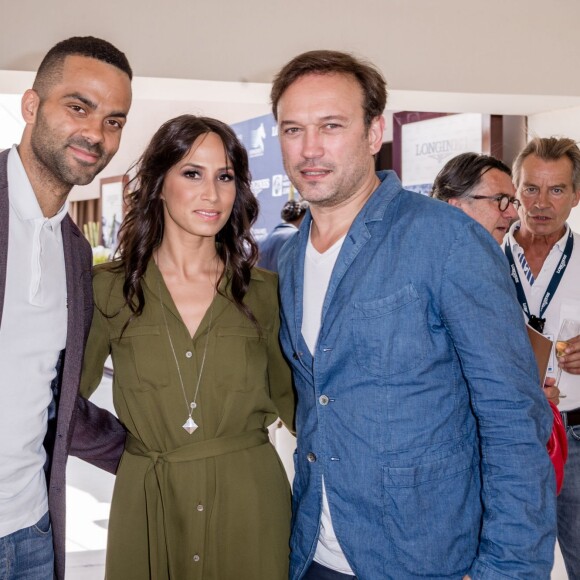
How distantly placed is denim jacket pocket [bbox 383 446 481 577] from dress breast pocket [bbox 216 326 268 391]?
0.69 meters

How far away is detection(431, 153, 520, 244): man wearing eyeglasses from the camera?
3098 millimetres

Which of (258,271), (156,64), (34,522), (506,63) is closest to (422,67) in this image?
(506,63)

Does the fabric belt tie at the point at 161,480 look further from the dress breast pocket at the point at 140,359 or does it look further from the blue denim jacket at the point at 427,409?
the blue denim jacket at the point at 427,409

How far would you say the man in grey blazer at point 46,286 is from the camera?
1890 millimetres

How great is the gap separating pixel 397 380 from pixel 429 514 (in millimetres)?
318

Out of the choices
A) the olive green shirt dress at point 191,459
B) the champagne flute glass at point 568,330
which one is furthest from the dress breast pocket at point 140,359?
the champagne flute glass at point 568,330

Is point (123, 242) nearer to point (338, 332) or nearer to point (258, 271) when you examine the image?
point (258, 271)

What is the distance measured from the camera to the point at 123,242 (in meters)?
2.46

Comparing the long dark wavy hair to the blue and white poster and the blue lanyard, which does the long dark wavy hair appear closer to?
the blue lanyard

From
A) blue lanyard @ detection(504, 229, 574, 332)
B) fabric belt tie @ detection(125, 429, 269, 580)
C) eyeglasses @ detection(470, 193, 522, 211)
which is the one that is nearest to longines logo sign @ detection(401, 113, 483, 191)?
eyeglasses @ detection(470, 193, 522, 211)

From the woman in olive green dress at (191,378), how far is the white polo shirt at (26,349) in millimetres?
230

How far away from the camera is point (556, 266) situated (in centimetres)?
289

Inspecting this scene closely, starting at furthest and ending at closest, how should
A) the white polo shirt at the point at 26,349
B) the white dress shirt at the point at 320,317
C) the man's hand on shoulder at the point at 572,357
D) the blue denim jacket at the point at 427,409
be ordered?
the man's hand on shoulder at the point at 572,357 < the white polo shirt at the point at 26,349 < the white dress shirt at the point at 320,317 < the blue denim jacket at the point at 427,409

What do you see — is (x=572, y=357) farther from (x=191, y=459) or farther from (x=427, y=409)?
(x=191, y=459)
